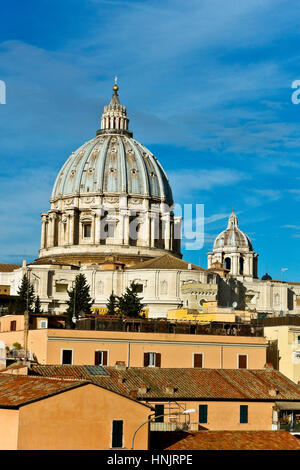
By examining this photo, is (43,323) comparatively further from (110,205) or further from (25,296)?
(110,205)

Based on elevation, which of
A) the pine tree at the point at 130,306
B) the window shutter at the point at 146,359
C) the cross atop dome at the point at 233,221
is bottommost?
the window shutter at the point at 146,359

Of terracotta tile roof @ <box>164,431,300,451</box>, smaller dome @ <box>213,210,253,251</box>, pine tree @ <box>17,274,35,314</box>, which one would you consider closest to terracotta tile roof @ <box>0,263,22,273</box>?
pine tree @ <box>17,274,35,314</box>

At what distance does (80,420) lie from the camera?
26.2 meters

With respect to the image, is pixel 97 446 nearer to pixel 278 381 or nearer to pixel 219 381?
pixel 219 381

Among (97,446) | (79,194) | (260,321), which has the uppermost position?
(79,194)

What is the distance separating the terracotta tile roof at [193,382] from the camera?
35906 mm

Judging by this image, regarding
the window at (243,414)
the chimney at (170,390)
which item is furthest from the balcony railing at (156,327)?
the chimney at (170,390)

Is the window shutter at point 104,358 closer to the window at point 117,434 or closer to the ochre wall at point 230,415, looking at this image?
the ochre wall at point 230,415

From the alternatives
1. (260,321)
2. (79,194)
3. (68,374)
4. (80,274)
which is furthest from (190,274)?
(68,374)

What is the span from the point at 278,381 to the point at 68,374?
9.61 metres

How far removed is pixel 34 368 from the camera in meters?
35.7

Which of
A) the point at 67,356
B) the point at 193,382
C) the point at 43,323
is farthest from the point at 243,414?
the point at 43,323

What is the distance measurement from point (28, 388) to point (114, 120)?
312 ft

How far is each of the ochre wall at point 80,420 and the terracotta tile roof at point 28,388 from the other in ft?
0.88
